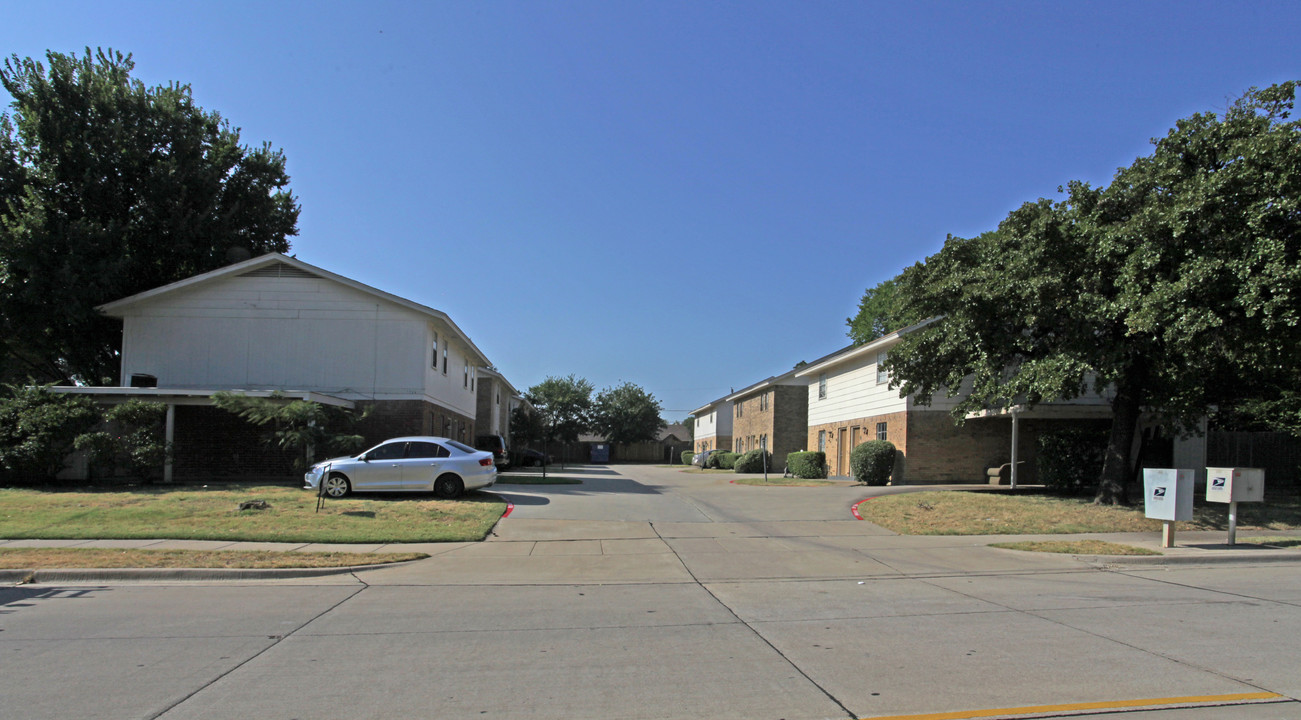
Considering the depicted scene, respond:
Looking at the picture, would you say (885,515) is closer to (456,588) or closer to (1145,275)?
(1145,275)

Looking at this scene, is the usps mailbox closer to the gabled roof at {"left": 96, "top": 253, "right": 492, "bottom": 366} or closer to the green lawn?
the green lawn

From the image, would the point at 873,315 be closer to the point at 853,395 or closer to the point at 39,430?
the point at 853,395

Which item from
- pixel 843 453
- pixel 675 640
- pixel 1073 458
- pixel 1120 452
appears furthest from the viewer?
pixel 843 453

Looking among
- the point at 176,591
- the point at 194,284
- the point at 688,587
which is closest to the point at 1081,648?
the point at 688,587

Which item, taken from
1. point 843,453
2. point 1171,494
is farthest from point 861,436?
point 1171,494

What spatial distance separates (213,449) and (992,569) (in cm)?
2108

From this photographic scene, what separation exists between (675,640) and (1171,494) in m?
10.3

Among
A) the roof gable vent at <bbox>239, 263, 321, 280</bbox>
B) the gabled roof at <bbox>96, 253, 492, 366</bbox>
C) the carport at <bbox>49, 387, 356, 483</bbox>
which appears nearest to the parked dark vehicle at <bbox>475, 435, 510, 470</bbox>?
the gabled roof at <bbox>96, 253, 492, 366</bbox>

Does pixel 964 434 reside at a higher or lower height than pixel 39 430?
higher

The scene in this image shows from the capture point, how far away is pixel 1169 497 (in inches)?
519

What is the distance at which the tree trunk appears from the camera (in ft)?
59.7

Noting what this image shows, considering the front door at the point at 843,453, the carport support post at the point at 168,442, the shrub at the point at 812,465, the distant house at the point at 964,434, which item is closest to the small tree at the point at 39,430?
the carport support post at the point at 168,442

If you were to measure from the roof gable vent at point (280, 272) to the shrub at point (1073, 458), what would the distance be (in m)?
21.9

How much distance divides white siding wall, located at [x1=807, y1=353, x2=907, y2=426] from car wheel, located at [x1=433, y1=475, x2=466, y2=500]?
13896mm
